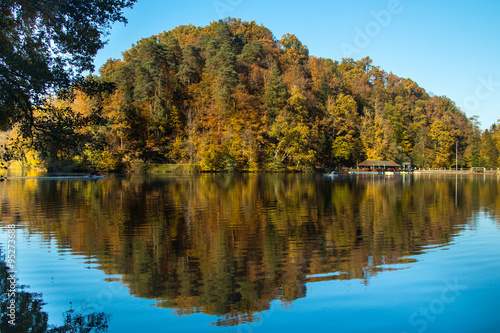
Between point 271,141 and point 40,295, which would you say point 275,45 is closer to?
point 271,141

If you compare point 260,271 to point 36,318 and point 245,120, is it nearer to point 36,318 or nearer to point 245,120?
point 36,318

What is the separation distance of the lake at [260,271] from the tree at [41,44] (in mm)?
4521

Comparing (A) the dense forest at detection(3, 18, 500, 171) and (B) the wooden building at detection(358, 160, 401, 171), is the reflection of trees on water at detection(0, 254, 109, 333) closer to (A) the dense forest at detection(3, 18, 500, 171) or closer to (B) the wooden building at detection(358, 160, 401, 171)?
(A) the dense forest at detection(3, 18, 500, 171)

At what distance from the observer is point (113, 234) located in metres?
13.7

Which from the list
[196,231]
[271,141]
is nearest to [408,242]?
[196,231]

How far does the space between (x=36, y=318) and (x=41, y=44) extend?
27.9ft

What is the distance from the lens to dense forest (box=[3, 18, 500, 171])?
228 feet

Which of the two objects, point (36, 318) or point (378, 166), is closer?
point (36, 318)

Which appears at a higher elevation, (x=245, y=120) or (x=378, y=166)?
(x=245, y=120)

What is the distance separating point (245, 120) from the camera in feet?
246

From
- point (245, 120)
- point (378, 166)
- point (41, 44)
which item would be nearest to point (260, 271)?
point (41, 44)

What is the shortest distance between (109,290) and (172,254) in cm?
302

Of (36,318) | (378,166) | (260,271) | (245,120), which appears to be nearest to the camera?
(36,318)

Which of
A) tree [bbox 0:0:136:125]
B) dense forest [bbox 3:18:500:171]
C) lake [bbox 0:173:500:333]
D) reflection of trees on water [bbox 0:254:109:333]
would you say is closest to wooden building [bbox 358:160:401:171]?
dense forest [bbox 3:18:500:171]
